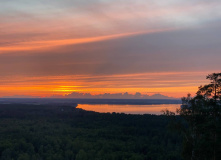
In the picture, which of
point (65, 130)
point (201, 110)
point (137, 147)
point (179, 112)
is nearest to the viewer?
point (201, 110)

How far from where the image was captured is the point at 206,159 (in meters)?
12.2

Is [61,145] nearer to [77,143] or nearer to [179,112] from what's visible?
[77,143]

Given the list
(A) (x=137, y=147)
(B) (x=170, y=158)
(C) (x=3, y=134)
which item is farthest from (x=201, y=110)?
(C) (x=3, y=134)

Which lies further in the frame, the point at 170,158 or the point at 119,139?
the point at 119,139

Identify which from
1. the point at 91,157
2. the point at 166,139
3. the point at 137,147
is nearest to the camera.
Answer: the point at 91,157

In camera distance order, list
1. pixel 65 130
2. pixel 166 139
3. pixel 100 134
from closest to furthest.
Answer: pixel 166 139
pixel 100 134
pixel 65 130

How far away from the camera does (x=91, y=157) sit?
31.2m

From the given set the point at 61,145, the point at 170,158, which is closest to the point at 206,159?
the point at 170,158

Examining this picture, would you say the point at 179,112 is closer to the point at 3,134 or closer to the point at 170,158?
the point at 170,158

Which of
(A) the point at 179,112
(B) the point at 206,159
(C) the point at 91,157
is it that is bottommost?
(C) the point at 91,157

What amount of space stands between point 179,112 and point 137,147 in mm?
23110

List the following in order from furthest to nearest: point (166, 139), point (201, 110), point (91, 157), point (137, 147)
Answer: point (166, 139), point (137, 147), point (91, 157), point (201, 110)

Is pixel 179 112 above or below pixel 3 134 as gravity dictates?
above

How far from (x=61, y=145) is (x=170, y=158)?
49.1 feet
